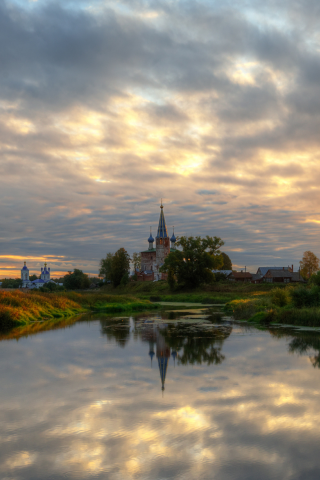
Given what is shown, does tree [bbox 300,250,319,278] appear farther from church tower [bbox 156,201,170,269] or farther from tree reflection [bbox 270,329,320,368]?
tree reflection [bbox 270,329,320,368]

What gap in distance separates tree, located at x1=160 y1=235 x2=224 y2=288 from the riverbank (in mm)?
28758

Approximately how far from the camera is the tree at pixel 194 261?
244ft

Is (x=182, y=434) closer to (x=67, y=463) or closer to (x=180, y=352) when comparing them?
(x=67, y=463)

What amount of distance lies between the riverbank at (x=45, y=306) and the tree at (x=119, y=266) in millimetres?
57179

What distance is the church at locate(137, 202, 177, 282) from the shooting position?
126 metres

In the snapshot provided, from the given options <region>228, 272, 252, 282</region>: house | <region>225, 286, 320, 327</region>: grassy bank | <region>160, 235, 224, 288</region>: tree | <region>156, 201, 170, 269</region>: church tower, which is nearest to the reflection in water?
<region>225, 286, 320, 327</region>: grassy bank

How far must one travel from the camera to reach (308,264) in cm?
8950

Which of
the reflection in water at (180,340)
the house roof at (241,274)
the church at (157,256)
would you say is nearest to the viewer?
the reflection in water at (180,340)

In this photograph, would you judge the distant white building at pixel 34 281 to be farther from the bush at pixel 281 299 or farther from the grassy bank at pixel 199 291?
the bush at pixel 281 299

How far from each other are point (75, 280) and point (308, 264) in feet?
203

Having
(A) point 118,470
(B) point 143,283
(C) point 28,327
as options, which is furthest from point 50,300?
(B) point 143,283

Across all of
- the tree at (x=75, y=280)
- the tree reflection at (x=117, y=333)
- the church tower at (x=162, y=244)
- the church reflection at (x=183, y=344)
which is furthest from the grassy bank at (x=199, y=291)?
the tree reflection at (x=117, y=333)

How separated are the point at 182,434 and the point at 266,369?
6091mm

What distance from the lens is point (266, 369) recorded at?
489 inches
